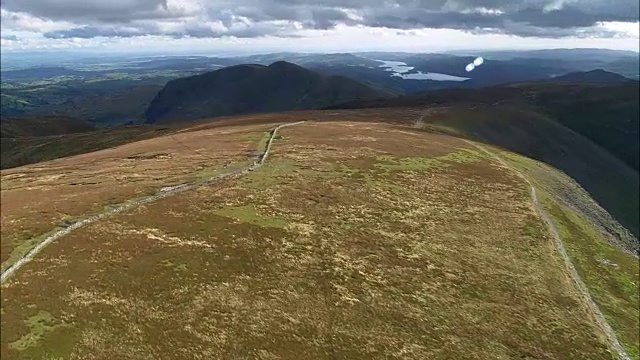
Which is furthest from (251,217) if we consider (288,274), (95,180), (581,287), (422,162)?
(422,162)

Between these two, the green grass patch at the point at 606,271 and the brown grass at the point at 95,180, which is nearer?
the brown grass at the point at 95,180

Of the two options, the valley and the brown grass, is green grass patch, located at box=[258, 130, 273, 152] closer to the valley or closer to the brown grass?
the brown grass

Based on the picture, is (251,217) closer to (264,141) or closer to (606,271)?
(606,271)

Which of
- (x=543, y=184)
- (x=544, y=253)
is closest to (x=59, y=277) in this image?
(x=544, y=253)

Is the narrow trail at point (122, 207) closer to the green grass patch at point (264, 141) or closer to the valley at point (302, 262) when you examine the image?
the valley at point (302, 262)

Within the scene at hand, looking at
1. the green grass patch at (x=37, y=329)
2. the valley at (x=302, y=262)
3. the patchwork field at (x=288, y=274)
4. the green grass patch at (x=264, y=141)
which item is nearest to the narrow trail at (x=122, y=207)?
the valley at (x=302, y=262)

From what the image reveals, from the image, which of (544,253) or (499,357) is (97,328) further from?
(544,253)
